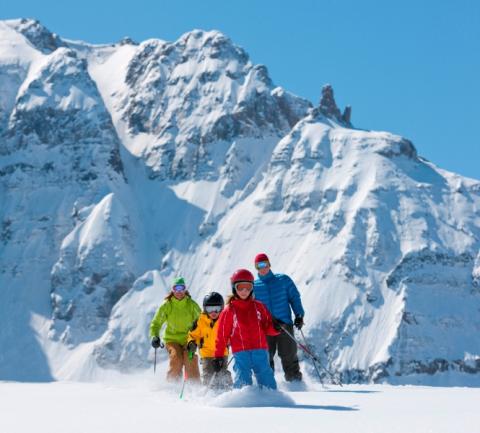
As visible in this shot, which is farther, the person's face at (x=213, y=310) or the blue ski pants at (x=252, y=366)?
the person's face at (x=213, y=310)

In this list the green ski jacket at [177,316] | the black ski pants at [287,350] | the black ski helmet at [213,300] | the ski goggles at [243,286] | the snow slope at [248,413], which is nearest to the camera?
the snow slope at [248,413]

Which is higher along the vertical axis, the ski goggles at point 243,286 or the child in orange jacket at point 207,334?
the ski goggles at point 243,286

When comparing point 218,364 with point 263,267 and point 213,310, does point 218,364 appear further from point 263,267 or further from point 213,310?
point 263,267

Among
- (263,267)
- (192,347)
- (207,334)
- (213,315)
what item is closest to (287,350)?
(263,267)

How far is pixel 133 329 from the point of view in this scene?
186 m

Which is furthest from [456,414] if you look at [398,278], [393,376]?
[398,278]

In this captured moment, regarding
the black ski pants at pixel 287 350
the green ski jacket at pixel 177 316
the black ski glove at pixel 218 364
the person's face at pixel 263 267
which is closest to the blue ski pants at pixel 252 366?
the black ski glove at pixel 218 364

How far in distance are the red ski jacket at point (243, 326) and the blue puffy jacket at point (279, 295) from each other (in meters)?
4.49

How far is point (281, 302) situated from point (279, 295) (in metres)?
0.14

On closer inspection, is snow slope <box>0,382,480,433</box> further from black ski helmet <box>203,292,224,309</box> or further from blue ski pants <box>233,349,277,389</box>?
black ski helmet <box>203,292,224,309</box>

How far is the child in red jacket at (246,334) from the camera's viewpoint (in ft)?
40.9

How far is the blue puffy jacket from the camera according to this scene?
17.1 metres

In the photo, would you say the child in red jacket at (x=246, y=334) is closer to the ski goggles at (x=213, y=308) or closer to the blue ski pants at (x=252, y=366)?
the blue ski pants at (x=252, y=366)

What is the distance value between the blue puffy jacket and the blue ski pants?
4561 mm
